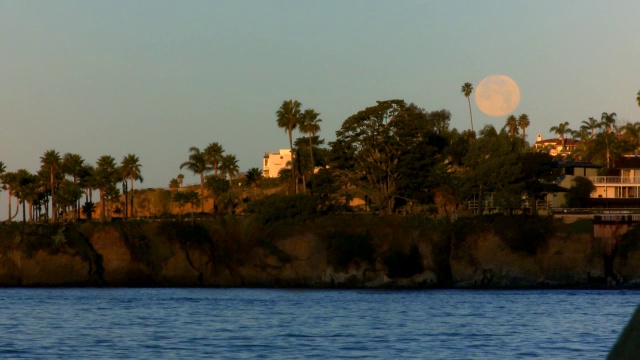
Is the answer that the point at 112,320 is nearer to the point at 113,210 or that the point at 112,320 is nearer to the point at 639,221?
the point at 639,221

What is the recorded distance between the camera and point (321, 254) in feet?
319

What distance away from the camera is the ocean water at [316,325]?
4138 cm

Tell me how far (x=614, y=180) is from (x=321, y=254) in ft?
177

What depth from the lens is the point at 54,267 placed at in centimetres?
10369

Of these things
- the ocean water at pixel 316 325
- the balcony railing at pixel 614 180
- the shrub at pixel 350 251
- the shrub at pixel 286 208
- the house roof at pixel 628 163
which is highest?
the house roof at pixel 628 163

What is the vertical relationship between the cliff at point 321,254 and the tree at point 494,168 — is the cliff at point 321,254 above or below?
below

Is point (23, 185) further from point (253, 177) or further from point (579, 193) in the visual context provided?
point (579, 193)

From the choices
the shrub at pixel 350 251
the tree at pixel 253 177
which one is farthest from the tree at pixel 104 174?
the shrub at pixel 350 251

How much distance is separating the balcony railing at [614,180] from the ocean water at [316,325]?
47.8 m

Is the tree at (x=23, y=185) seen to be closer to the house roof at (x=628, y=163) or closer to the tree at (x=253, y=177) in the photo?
the tree at (x=253, y=177)

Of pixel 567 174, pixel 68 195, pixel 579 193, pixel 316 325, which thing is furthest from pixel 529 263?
pixel 68 195

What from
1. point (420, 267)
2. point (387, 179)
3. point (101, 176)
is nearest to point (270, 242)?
point (420, 267)

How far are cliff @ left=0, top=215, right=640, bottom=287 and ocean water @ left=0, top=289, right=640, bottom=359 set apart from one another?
725 centimetres

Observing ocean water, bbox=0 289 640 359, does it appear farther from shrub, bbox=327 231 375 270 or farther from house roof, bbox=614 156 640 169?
house roof, bbox=614 156 640 169
